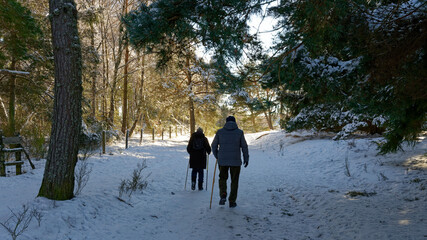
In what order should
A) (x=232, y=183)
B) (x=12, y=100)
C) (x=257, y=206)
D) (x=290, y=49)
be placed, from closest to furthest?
1. (x=290, y=49)
2. (x=232, y=183)
3. (x=257, y=206)
4. (x=12, y=100)

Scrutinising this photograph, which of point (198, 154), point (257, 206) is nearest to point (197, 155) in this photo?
point (198, 154)

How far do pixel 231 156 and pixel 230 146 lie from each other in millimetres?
221

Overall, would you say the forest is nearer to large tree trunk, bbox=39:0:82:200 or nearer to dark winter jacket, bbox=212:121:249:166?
large tree trunk, bbox=39:0:82:200

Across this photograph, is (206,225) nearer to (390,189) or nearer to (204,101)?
(390,189)

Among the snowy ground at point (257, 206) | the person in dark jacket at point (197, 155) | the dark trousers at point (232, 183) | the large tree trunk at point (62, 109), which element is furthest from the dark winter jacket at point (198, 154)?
the large tree trunk at point (62, 109)

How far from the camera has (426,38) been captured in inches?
140

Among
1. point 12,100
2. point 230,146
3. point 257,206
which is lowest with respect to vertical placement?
point 257,206

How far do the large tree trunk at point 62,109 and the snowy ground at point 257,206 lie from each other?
Result: 1.11 feet

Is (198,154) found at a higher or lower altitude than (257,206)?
higher

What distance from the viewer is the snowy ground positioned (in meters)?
3.89

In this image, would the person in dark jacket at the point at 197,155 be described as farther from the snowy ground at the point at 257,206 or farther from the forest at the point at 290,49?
the forest at the point at 290,49

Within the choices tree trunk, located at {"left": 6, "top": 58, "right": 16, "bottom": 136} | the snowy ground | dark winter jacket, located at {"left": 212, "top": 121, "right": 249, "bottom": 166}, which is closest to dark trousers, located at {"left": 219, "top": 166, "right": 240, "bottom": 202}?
dark winter jacket, located at {"left": 212, "top": 121, "right": 249, "bottom": 166}

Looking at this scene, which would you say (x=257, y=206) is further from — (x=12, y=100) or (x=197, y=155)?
(x=12, y=100)

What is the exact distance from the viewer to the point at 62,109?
4.48 m
